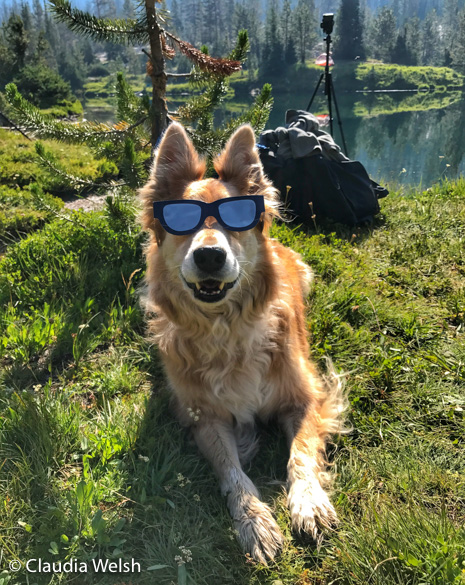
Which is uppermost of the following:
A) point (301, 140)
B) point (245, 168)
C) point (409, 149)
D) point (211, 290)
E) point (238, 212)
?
point (245, 168)

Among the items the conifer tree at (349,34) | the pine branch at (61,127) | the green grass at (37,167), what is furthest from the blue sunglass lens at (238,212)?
the conifer tree at (349,34)

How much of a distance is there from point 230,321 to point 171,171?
3.62 ft

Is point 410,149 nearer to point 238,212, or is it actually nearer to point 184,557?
point 238,212

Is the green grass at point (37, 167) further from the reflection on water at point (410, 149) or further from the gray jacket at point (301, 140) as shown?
the reflection on water at point (410, 149)

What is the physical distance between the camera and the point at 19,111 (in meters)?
4.03

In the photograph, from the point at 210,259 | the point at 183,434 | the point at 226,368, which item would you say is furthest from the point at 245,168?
the point at 183,434

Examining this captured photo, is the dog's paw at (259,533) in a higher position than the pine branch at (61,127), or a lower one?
lower

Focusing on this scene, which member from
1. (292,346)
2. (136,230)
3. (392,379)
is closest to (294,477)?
(292,346)

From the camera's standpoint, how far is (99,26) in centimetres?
381

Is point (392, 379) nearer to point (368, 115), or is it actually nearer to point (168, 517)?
point (168, 517)

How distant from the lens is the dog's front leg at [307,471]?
80.1 inches

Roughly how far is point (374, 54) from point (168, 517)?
87279 mm

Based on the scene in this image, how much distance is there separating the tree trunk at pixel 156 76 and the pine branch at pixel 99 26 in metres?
0.09

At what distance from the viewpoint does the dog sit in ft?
7.62
